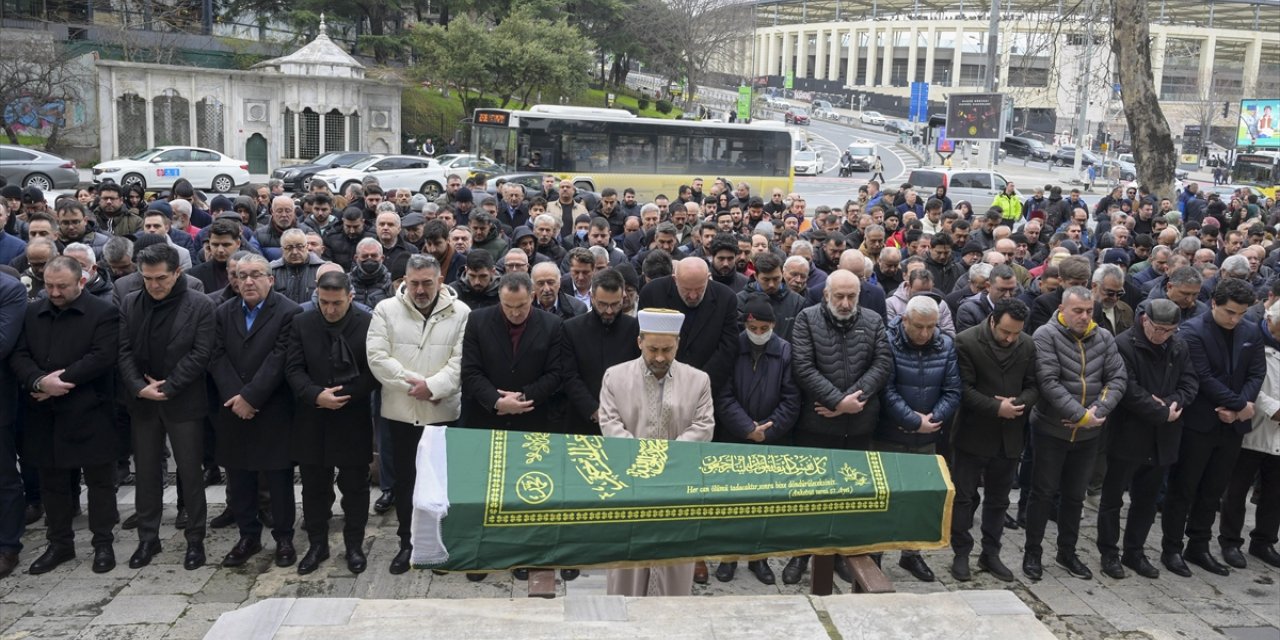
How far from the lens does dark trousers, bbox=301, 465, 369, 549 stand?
6.25 meters

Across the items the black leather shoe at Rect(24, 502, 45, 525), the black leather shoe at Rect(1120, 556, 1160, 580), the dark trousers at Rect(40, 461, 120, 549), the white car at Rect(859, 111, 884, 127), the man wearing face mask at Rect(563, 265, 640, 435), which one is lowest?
the black leather shoe at Rect(24, 502, 45, 525)

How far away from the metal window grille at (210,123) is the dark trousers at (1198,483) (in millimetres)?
34894

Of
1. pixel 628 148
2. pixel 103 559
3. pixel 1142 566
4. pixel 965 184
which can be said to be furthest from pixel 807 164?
pixel 103 559

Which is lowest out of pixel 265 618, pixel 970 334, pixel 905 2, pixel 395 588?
pixel 395 588

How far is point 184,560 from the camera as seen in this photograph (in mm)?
6273

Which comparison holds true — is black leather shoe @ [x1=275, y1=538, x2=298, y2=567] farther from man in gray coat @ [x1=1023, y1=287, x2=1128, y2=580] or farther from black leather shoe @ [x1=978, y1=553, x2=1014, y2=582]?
man in gray coat @ [x1=1023, y1=287, x2=1128, y2=580]

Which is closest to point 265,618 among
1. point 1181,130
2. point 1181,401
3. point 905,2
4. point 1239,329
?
point 1181,401

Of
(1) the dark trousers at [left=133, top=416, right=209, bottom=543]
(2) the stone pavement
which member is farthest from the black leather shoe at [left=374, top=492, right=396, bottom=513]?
(1) the dark trousers at [left=133, top=416, right=209, bottom=543]

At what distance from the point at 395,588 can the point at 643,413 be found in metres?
1.96

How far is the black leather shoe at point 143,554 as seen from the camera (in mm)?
6195

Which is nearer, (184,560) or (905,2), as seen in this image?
(184,560)

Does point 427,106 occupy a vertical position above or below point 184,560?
above

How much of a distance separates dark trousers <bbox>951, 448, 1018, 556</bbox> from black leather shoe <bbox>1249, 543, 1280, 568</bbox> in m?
2.17

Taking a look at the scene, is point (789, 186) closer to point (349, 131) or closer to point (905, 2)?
point (349, 131)
